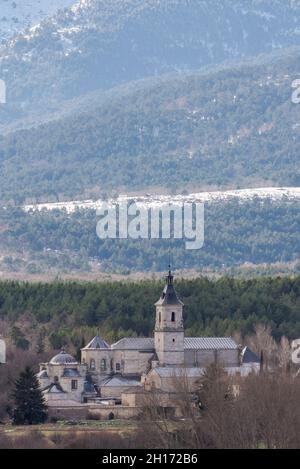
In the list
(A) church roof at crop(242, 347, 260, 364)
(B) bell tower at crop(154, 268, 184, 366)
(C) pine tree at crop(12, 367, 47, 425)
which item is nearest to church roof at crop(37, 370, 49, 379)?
(B) bell tower at crop(154, 268, 184, 366)

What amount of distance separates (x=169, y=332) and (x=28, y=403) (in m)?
13.7

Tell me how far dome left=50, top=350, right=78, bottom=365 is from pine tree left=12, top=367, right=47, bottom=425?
8.78 m

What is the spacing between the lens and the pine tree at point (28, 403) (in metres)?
127

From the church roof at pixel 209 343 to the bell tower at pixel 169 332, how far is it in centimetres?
120

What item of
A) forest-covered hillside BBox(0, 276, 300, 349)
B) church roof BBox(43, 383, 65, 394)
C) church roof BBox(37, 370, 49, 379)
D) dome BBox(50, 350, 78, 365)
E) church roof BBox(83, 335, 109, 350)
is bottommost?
church roof BBox(43, 383, 65, 394)

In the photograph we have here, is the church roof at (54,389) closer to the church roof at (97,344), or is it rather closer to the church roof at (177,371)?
the church roof at (97,344)

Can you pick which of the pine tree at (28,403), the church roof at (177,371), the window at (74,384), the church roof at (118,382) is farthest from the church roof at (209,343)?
the pine tree at (28,403)

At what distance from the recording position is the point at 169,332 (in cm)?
13962

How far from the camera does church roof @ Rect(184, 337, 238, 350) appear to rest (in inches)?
5560

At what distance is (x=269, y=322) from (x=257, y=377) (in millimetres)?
37218

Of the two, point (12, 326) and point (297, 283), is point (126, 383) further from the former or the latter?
point (297, 283)

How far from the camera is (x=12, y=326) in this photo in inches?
6309

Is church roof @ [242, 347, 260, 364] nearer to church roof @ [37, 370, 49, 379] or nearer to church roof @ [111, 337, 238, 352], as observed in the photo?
church roof @ [111, 337, 238, 352]
